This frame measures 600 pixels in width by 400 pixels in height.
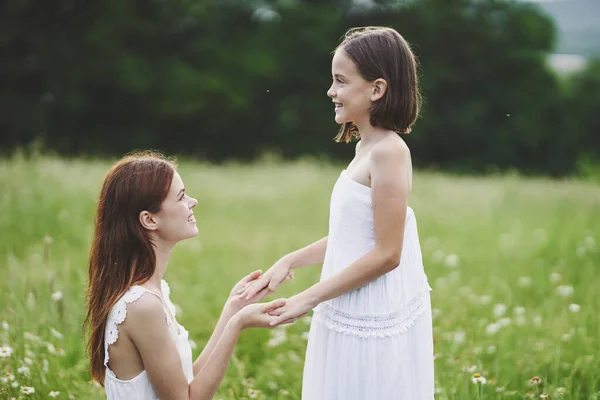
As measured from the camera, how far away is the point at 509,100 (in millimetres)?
27266

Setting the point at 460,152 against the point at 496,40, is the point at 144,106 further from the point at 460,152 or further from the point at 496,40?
the point at 496,40

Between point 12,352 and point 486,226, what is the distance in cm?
597

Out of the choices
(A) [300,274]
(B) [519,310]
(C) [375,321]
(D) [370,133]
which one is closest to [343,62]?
(D) [370,133]

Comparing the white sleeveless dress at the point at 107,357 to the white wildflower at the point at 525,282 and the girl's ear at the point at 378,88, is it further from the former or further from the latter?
the white wildflower at the point at 525,282

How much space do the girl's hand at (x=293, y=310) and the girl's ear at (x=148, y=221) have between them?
0.55m

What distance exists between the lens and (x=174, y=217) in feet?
8.05

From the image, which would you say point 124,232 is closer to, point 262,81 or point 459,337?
point 459,337

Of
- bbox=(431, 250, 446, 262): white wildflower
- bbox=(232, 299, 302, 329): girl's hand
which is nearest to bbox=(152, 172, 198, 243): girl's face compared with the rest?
bbox=(232, 299, 302, 329): girl's hand

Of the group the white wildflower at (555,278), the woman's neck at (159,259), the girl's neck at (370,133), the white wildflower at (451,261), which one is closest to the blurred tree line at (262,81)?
the white wildflower at (451,261)

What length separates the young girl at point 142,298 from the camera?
2.29m

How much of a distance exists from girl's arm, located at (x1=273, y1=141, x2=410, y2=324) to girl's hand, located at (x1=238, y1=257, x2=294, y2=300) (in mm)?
324

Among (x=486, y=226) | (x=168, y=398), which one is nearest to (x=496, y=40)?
(x=486, y=226)

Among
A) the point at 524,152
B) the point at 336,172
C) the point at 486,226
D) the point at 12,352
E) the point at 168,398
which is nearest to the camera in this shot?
the point at 168,398

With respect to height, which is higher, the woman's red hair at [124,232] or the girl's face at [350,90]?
the girl's face at [350,90]
